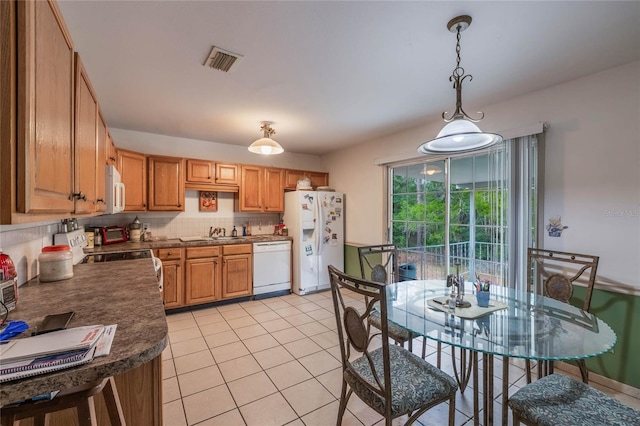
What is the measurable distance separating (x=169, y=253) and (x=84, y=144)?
7.57ft

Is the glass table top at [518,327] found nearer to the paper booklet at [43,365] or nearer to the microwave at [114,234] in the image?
the paper booklet at [43,365]

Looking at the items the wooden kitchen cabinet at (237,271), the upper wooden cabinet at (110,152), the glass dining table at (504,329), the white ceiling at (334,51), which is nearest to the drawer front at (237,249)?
the wooden kitchen cabinet at (237,271)

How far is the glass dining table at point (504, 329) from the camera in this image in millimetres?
1278

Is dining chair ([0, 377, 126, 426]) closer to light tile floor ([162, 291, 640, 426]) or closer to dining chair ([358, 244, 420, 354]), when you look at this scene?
light tile floor ([162, 291, 640, 426])

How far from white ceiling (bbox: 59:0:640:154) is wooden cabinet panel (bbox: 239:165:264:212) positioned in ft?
4.66

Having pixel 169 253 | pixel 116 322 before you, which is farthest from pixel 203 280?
pixel 116 322

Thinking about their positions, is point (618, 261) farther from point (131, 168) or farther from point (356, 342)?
point (131, 168)

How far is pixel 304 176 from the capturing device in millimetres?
4969

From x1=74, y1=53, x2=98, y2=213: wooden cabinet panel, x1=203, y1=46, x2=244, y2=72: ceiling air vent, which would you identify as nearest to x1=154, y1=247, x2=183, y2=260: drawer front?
x1=74, y1=53, x2=98, y2=213: wooden cabinet panel

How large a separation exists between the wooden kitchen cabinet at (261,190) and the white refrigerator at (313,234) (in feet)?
0.66

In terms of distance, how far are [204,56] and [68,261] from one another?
5.48 feet

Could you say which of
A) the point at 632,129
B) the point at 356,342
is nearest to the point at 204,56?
the point at 356,342

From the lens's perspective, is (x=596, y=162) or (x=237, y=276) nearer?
(x=596, y=162)

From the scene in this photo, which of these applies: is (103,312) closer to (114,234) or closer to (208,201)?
(114,234)
